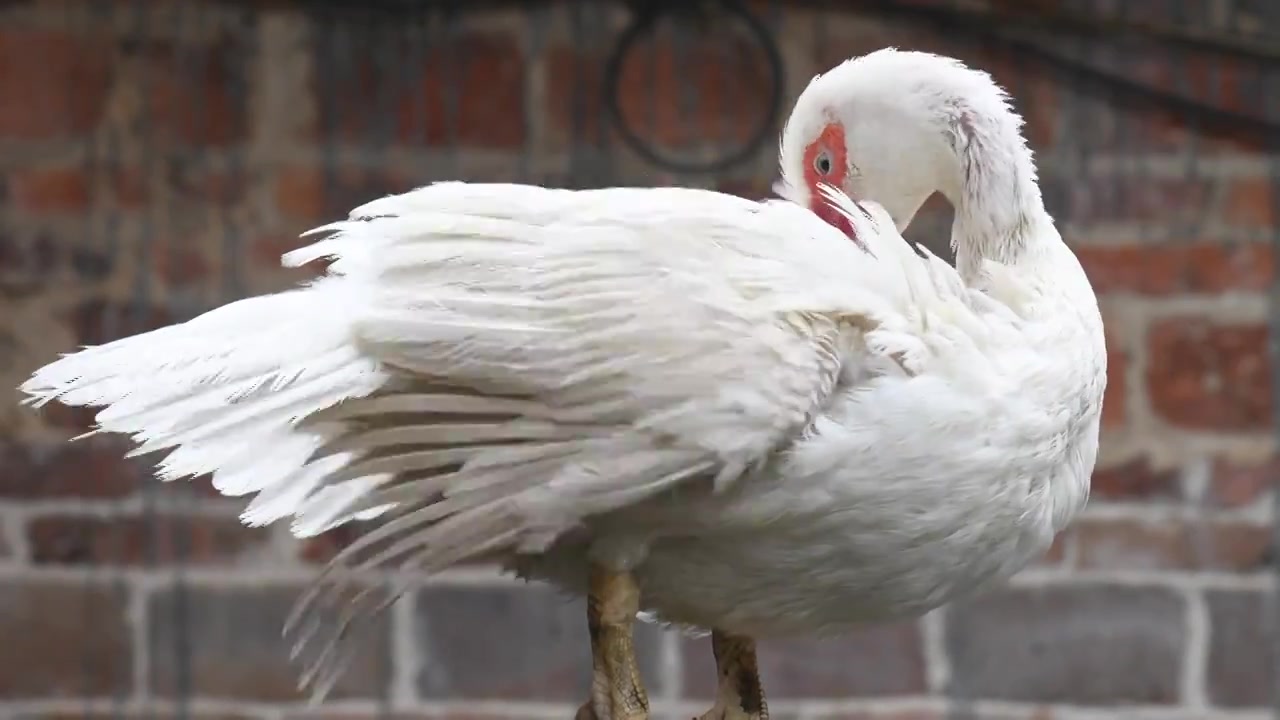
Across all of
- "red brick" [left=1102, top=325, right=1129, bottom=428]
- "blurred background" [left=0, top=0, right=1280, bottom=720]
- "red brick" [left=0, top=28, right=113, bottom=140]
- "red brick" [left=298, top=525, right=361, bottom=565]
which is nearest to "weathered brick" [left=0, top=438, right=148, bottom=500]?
"blurred background" [left=0, top=0, right=1280, bottom=720]

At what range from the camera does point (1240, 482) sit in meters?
1.40

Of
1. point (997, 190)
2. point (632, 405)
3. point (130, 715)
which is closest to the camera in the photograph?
point (632, 405)

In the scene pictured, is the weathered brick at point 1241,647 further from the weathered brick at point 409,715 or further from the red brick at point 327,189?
the red brick at point 327,189

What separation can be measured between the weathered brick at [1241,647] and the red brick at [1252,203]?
0.30 metres

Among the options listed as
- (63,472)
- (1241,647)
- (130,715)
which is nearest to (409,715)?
(130,715)

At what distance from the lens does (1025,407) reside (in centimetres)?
65

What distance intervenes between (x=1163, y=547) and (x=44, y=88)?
0.97 meters

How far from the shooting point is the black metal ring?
4.56 feet

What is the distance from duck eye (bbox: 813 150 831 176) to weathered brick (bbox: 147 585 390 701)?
75 cm

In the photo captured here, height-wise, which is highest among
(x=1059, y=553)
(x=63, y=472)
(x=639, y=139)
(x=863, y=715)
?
(x=639, y=139)

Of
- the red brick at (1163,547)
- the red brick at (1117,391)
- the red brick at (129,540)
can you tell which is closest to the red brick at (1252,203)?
the red brick at (1117,391)

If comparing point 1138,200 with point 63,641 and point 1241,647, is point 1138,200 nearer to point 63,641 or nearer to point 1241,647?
point 1241,647

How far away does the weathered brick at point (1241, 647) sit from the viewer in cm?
139

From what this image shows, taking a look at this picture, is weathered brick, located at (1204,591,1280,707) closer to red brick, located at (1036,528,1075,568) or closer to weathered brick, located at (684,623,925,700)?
red brick, located at (1036,528,1075,568)
